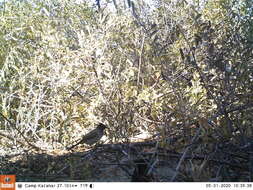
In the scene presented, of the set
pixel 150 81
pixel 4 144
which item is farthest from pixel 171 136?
pixel 4 144

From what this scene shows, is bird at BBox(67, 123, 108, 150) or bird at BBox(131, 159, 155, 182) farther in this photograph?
bird at BBox(67, 123, 108, 150)

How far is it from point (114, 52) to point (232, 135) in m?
1.72

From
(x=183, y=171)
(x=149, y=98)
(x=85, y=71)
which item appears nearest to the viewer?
(x=183, y=171)

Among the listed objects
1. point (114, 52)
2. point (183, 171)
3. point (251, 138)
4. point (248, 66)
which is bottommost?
point (183, 171)

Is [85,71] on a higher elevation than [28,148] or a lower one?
higher

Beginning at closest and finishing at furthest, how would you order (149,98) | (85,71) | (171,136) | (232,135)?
(232,135) → (171,136) → (149,98) → (85,71)

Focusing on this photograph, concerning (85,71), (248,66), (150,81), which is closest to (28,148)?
(85,71)

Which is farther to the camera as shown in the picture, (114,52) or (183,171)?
(114,52)

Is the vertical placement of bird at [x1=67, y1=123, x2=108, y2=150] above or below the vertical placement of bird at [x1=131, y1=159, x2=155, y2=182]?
above

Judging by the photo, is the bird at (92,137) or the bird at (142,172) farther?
the bird at (92,137)

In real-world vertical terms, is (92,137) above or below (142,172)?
above

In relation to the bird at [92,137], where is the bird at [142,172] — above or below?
below

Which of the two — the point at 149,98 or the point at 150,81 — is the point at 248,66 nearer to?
the point at 149,98

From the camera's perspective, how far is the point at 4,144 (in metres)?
3.26
